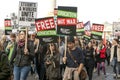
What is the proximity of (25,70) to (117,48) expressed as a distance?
7604mm

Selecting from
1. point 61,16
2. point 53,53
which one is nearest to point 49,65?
point 53,53

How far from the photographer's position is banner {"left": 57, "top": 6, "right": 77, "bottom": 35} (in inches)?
466

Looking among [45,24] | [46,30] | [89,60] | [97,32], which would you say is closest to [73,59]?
[46,30]

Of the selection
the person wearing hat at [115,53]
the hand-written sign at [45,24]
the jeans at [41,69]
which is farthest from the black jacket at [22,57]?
the person wearing hat at [115,53]

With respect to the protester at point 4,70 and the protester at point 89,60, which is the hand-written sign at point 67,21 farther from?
the protester at point 4,70

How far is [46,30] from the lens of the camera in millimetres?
12773

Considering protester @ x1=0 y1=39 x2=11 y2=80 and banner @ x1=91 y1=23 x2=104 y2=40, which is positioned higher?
protester @ x1=0 y1=39 x2=11 y2=80

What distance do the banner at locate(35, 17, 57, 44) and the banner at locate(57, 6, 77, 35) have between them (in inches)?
21.5

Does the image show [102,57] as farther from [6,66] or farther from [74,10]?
[6,66]

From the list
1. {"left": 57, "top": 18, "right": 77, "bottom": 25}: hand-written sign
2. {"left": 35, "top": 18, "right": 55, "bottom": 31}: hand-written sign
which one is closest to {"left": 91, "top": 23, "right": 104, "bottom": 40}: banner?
{"left": 35, "top": 18, "right": 55, "bottom": 31}: hand-written sign

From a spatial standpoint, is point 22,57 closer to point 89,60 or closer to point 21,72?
point 21,72

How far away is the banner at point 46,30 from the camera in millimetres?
12492

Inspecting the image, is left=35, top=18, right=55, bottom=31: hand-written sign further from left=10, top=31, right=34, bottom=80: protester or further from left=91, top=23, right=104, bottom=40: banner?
left=91, top=23, right=104, bottom=40: banner

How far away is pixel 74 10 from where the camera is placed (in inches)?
476
